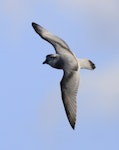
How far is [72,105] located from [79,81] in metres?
1.63

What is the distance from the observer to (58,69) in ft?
112

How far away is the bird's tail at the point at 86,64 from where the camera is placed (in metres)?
34.7

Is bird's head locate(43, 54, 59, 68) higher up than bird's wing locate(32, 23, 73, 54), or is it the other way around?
bird's wing locate(32, 23, 73, 54)

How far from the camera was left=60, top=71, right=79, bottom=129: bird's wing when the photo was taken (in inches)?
1294

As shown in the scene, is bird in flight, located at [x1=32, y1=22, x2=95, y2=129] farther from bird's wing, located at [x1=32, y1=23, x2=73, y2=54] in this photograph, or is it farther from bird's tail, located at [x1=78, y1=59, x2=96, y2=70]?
bird's wing, located at [x1=32, y1=23, x2=73, y2=54]

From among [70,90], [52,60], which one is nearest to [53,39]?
[52,60]

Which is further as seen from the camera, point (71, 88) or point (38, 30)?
point (38, 30)

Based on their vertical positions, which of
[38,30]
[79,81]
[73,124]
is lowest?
[73,124]

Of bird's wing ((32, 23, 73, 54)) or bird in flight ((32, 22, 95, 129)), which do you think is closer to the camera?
bird in flight ((32, 22, 95, 129))

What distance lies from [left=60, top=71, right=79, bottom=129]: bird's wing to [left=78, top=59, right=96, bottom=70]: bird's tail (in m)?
0.73

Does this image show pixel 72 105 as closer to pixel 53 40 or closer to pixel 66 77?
pixel 66 77

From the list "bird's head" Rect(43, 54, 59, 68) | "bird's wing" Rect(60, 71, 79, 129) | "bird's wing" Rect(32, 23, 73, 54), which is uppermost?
"bird's wing" Rect(32, 23, 73, 54)

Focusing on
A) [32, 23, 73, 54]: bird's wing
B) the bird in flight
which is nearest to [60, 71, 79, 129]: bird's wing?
the bird in flight

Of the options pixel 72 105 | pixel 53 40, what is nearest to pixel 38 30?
pixel 53 40
